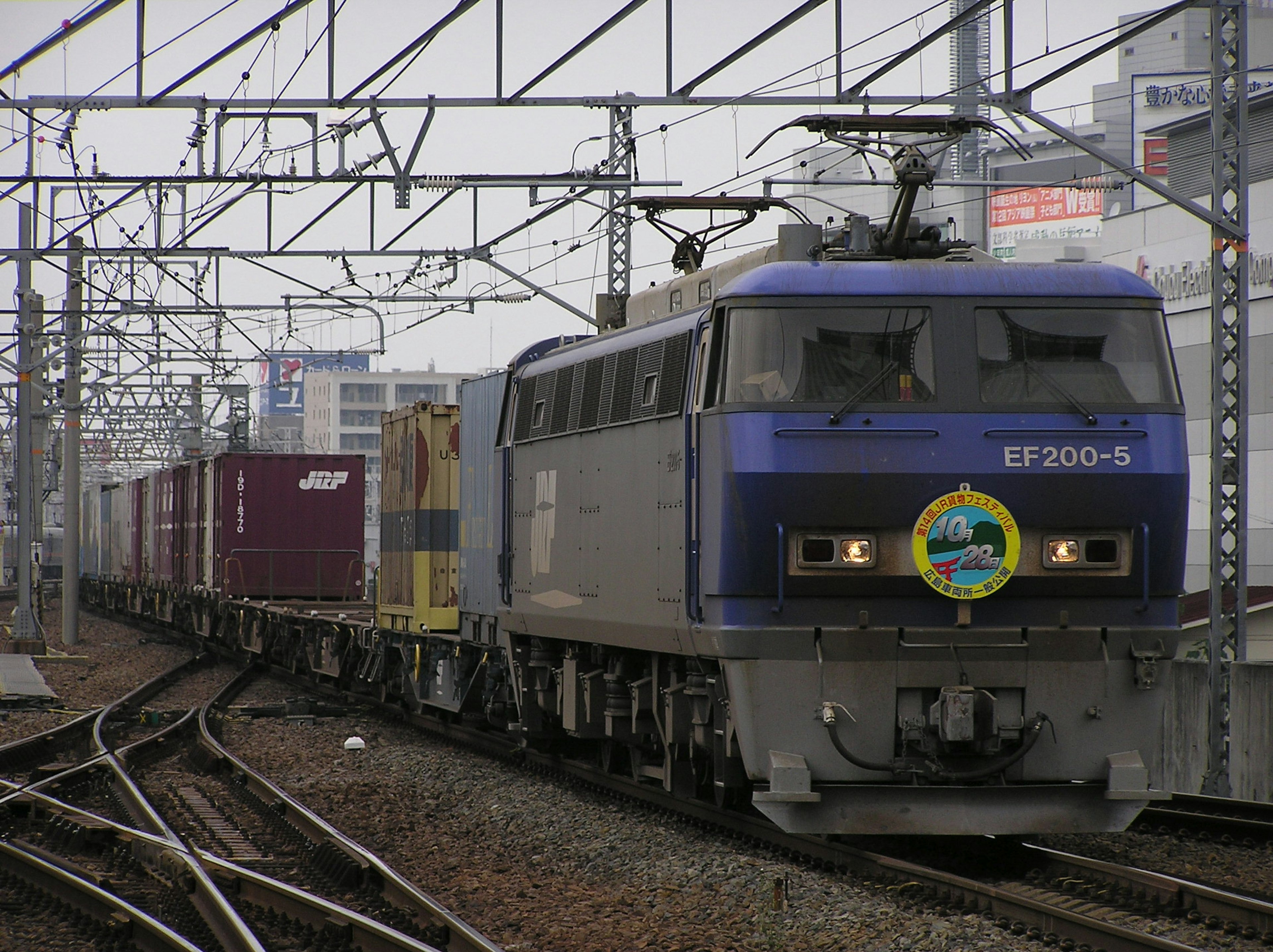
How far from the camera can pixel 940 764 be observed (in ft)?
29.8

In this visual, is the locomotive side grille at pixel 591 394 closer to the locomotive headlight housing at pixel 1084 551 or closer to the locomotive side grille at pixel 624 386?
the locomotive side grille at pixel 624 386

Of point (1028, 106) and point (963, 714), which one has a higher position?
point (1028, 106)

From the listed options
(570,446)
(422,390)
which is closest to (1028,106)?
(570,446)

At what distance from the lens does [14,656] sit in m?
27.9

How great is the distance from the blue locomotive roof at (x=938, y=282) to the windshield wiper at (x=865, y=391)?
420 millimetres

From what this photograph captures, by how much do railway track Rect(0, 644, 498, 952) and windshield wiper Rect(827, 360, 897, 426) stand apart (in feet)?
10.8

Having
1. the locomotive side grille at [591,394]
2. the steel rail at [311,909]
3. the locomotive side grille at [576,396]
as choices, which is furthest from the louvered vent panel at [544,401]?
the steel rail at [311,909]

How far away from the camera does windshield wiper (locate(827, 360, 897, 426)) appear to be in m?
9.07

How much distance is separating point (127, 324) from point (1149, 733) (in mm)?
31192

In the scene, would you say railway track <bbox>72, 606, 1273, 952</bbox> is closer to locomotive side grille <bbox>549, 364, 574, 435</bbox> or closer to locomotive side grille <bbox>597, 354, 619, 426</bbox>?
locomotive side grille <bbox>597, 354, 619, 426</bbox>

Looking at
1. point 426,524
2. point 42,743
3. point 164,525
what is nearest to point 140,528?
point 164,525

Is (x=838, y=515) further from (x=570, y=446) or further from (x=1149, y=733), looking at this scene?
(x=570, y=446)

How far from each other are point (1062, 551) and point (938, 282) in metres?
1.63

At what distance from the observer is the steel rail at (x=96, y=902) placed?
313 inches
